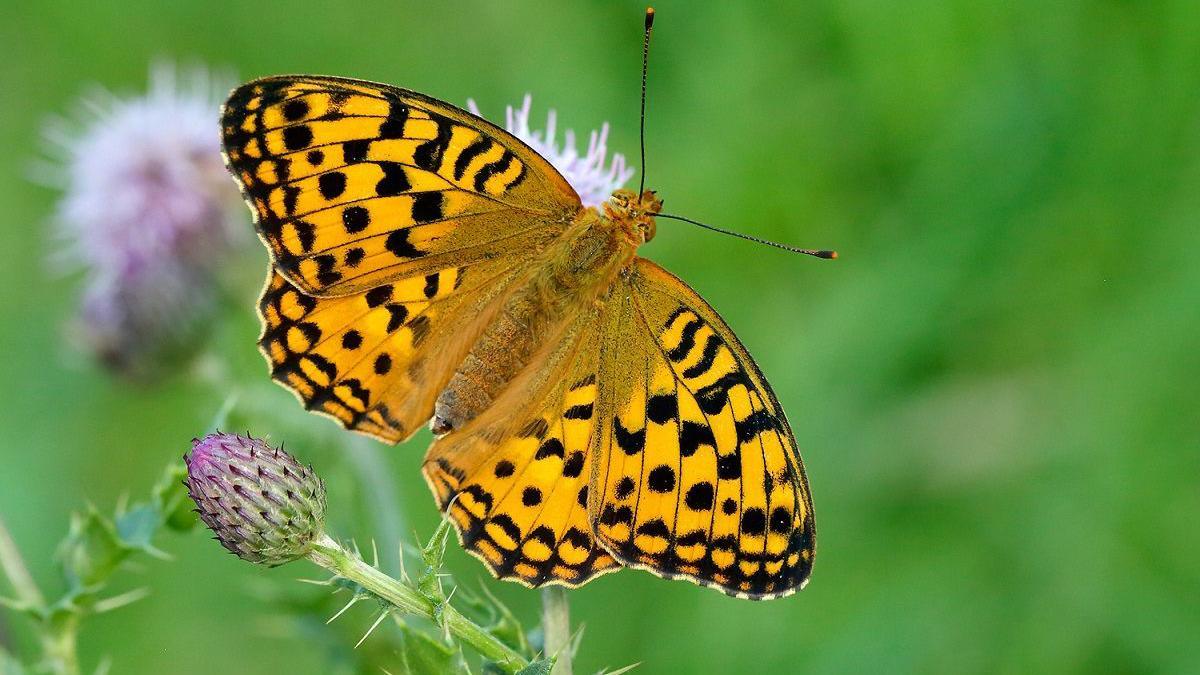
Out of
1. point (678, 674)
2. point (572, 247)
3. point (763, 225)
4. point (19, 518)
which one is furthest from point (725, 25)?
point (19, 518)

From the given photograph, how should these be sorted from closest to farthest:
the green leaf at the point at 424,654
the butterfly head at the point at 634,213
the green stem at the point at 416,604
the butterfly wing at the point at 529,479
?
1. the green leaf at the point at 424,654
2. the green stem at the point at 416,604
3. the butterfly wing at the point at 529,479
4. the butterfly head at the point at 634,213

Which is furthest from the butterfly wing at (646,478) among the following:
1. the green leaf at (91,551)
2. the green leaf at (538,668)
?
the green leaf at (91,551)

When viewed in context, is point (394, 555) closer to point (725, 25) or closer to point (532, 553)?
point (532, 553)

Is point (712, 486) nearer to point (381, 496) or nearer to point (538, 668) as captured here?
point (538, 668)

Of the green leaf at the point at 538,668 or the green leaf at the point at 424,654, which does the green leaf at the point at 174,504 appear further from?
the green leaf at the point at 538,668

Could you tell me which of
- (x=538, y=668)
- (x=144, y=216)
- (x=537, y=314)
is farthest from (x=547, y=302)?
(x=144, y=216)

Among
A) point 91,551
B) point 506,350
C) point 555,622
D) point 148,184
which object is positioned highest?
point 148,184
